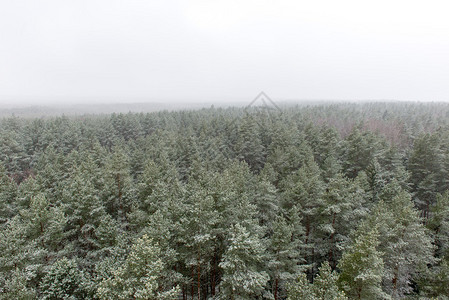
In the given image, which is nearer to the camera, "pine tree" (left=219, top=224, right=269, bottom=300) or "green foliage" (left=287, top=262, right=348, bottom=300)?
"green foliage" (left=287, top=262, right=348, bottom=300)

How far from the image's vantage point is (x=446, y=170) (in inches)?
1284

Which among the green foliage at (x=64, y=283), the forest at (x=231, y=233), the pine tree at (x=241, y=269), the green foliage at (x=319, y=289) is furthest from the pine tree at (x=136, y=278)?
the green foliage at (x=319, y=289)

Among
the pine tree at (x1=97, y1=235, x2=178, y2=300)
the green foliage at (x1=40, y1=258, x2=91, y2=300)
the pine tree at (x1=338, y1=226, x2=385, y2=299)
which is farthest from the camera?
the green foliage at (x1=40, y1=258, x2=91, y2=300)

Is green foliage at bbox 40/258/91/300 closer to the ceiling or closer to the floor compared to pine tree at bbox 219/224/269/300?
closer to the floor

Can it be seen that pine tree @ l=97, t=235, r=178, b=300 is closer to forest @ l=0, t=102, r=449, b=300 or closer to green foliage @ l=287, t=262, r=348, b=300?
forest @ l=0, t=102, r=449, b=300

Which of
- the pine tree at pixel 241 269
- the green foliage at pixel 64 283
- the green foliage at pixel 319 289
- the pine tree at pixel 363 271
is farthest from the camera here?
the green foliage at pixel 64 283

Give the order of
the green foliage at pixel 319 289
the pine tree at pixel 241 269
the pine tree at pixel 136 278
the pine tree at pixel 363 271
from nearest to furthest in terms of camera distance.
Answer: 1. the green foliage at pixel 319 289
2. the pine tree at pixel 136 278
3. the pine tree at pixel 363 271
4. the pine tree at pixel 241 269

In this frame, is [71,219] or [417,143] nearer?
[71,219]

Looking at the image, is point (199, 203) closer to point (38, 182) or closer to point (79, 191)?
point (79, 191)

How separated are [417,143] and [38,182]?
169 ft

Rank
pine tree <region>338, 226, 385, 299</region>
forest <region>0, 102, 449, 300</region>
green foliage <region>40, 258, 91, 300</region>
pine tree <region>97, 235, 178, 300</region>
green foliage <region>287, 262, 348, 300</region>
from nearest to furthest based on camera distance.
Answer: green foliage <region>287, 262, 348, 300</region>
pine tree <region>97, 235, 178, 300</region>
pine tree <region>338, 226, 385, 299</region>
forest <region>0, 102, 449, 300</region>
green foliage <region>40, 258, 91, 300</region>

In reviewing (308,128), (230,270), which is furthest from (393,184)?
(308,128)

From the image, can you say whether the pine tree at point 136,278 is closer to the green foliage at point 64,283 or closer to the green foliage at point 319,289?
the green foliage at point 64,283

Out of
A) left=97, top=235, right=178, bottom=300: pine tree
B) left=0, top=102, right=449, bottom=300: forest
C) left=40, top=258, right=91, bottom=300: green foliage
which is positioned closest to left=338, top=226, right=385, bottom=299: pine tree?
left=0, top=102, right=449, bottom=300: forest
